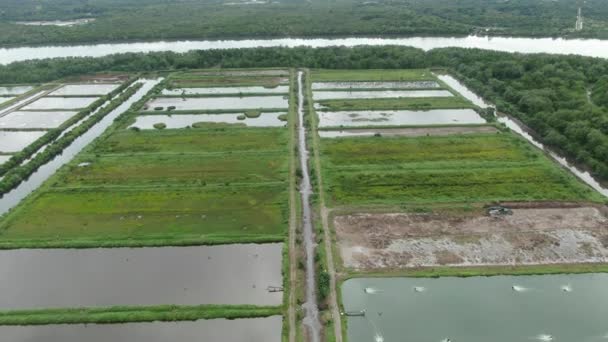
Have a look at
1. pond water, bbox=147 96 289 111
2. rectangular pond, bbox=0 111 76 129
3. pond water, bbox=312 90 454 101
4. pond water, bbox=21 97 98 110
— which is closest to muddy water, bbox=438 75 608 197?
pond water, bbox=312 90 454 101

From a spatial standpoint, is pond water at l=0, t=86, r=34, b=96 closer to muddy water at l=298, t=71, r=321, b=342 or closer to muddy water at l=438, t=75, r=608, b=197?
muddy water at l=298, t=71, r=321, b=342

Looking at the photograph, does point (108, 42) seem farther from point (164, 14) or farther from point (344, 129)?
point (344, 129)

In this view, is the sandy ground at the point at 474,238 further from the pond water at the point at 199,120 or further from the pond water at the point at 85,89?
the pond water at the point at 85,89

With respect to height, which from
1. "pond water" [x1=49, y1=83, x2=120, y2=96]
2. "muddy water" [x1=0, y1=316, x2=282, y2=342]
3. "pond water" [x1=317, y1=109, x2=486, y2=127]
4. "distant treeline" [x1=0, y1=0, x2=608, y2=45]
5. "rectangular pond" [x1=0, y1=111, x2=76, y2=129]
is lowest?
"muddy water" [x1=0, y1=316, x2=282, y2=342]

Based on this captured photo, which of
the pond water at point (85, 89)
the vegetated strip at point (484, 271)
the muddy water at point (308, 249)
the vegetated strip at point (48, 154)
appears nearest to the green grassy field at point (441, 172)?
the muddy water at point (308, 249)

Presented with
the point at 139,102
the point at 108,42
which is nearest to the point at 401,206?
the point at 139,102

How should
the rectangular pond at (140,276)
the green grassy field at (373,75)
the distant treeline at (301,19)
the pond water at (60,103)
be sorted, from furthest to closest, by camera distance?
the distant treeline at (301,19) < the green grassy field at (373,75) < the pond water at (60,103) < the rectangular pond at (140,276)
